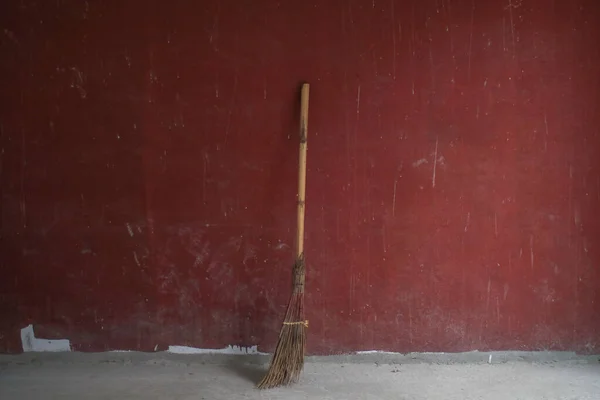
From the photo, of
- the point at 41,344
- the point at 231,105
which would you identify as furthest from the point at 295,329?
the point at 41,344

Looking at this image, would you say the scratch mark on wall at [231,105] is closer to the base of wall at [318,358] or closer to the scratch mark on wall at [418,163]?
the scratch mark on wall at [418,163]

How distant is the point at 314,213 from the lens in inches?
113

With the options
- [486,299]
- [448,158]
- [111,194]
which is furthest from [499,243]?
[111,194]

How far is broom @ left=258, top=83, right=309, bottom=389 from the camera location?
8.72 ft

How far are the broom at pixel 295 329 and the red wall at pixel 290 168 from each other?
0.55 ft

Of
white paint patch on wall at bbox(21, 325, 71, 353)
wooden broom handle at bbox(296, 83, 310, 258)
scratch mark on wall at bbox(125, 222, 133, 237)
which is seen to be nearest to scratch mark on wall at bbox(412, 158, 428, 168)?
wooden broom handle at bbox(296, 83, 310, 258)

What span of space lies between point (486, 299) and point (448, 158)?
0.82 meters

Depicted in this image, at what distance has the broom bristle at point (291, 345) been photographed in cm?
266

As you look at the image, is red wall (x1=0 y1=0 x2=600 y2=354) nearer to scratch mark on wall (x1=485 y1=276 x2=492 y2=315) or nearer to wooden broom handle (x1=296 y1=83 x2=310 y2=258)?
scratch mark on wall (x1=485 y1=276 x2=492 y2=315)

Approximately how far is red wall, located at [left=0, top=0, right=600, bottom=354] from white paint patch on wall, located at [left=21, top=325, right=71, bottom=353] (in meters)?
0.06

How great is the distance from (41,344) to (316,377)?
59.8 inches

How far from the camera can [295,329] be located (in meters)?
2.69

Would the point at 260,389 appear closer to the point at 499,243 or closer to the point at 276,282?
the point at 276,282

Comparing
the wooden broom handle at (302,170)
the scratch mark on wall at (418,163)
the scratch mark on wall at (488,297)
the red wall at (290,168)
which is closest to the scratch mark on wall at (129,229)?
the red wall at (290,168)
